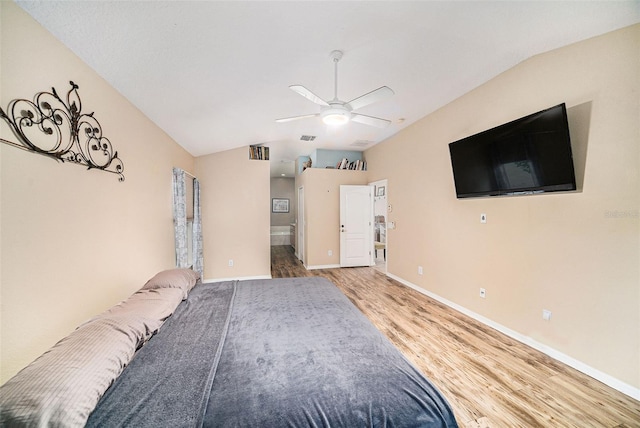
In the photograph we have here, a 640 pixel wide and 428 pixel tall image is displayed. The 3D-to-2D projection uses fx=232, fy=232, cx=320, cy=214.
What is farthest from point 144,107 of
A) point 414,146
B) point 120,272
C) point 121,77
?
point 414,146

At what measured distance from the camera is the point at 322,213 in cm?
542

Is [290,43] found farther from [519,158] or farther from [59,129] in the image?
[519,158]

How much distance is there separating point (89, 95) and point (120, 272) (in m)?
1.33

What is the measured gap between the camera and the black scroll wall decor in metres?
1.14

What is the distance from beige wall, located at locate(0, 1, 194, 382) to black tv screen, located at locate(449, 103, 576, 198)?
353 cm

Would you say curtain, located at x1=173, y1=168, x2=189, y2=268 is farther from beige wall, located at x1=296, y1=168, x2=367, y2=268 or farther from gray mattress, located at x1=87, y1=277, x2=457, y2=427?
beige wall, located at x1=296, y1=168, x2=367, y2=268

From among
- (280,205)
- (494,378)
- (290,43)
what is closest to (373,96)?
(290,43)

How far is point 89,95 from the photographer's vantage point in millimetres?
1590

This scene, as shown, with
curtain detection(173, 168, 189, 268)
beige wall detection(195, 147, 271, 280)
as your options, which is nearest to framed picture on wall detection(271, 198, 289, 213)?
beige wall detection(195, 147, 271, 280)

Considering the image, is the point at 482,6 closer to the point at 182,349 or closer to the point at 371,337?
the point at 371,337

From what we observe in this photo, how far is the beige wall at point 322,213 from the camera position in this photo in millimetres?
5344

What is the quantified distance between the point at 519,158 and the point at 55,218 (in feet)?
11.9

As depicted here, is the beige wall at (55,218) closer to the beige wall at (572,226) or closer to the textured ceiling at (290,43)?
the textured ceiling at (290,43)

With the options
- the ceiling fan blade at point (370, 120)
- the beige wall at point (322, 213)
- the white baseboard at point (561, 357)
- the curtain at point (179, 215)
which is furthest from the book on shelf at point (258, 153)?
the white baseboard at point (561, 357)
